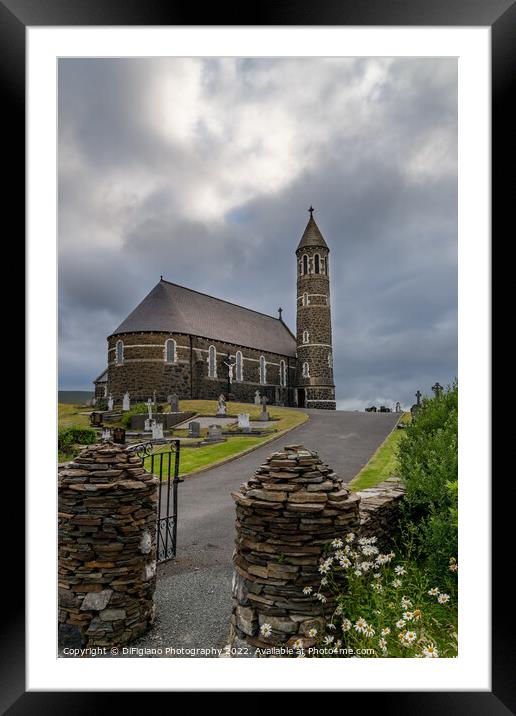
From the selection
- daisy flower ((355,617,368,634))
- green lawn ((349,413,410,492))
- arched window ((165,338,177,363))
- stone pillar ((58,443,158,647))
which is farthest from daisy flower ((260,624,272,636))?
arched window ((165,338,177,363))

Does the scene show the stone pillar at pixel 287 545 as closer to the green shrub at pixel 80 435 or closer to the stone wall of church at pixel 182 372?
the green shrub at pixel 80 435

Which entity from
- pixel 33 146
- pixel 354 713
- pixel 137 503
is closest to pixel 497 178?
pixel 33 146

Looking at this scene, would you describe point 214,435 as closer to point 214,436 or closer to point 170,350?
point 214,436

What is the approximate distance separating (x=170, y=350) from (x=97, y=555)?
77.6ft

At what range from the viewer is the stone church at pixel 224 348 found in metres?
25.5

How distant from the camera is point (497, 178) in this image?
2.86 m

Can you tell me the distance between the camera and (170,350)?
26.9m

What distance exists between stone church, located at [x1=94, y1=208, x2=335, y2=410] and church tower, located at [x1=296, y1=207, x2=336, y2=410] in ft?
0.27

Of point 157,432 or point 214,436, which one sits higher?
point 157,432

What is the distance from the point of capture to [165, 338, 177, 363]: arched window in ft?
87.2

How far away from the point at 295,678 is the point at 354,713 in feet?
1.49

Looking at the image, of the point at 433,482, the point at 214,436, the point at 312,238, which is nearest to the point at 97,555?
the point at 433,482

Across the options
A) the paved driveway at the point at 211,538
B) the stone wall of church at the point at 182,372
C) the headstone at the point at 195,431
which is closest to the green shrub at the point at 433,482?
the paved driveway at the point at 211,538

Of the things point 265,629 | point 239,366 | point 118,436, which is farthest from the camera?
point 239,366
